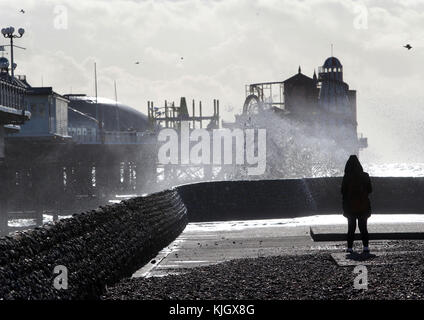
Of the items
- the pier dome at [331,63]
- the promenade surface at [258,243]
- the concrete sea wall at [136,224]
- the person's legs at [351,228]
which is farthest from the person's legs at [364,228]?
the pier dome at [331,63]

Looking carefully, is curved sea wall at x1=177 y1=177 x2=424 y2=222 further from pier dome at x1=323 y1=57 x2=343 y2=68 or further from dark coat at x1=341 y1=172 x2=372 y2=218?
pier dome at x1=323 y1=57 x2=343 y2=68

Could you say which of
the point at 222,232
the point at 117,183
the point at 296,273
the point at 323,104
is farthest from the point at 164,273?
the point at 323,104

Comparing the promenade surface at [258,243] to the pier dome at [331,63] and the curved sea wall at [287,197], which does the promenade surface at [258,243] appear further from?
the pier dome at [331,63]

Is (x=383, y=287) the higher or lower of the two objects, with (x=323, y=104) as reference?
lower

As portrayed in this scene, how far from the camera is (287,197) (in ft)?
118

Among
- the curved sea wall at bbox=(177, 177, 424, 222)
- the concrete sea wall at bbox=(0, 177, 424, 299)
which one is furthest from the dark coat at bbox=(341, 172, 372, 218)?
the curved sea wall at bbox=(177, 177, 424, 222)

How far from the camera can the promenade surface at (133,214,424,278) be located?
56.0 feet

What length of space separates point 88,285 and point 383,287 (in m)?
3.82

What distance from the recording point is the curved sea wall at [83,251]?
30.8 ft

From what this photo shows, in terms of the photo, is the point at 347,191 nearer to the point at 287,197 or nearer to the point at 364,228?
the point at 364,228

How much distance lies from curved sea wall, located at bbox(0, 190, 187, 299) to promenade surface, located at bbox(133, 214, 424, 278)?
60cm

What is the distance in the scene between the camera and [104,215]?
14648mm
